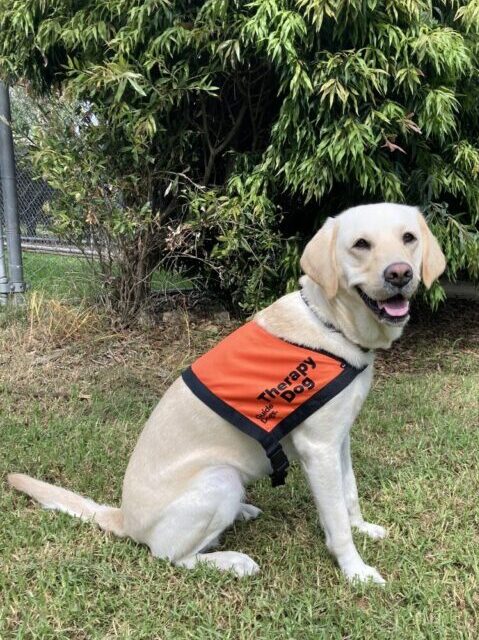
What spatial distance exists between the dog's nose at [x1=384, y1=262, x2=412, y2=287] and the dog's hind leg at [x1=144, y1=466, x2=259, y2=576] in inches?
39.5

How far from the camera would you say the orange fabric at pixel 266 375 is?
2258 mm

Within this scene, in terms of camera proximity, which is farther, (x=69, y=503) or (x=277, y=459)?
(x=69, y=503)

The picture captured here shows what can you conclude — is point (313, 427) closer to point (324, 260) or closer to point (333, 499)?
point (333, 499)

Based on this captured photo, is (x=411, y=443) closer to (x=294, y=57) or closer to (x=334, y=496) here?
(x=334, y=496)

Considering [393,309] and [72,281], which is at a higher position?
[393,309]

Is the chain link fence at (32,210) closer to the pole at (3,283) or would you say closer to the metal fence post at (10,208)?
the metal fence post at (10,208)

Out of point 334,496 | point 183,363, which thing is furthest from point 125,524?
point 183,363

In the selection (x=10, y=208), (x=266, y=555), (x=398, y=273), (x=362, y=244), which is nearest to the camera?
(x=398, y=273)

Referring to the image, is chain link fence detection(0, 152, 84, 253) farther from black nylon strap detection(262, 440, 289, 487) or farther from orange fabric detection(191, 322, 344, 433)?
black nylon strap detection(262, 440, 289, 487)

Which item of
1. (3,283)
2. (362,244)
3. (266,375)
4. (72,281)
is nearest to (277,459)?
(266,375)

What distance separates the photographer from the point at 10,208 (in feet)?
19.5

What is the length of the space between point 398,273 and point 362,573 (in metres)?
1.22

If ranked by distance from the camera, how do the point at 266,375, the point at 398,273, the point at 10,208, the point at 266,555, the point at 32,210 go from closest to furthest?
the point at 398,273 → the point at 266,375 → the point at 266,555 → the point at 10,208 → the point at 32,210

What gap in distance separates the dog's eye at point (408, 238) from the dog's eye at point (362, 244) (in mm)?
161
